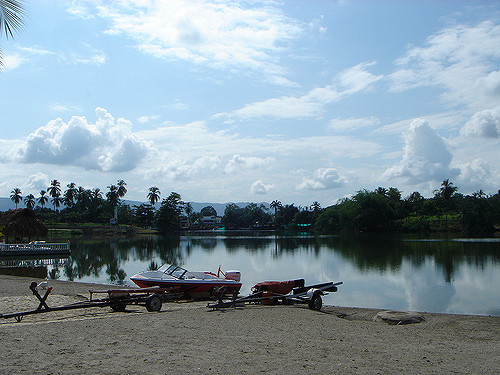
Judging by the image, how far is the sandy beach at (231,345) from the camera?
265 inches

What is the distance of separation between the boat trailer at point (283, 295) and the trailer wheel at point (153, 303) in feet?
6.01

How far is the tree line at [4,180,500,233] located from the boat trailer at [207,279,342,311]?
251ft

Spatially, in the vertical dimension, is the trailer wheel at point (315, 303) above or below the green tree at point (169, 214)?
below

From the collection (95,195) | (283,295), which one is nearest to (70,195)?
(95,195)

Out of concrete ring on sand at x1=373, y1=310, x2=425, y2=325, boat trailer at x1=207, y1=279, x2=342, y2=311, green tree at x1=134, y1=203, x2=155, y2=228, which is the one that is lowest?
concrete ring on sand at x1=373, y1=310, x2=425, y2=325

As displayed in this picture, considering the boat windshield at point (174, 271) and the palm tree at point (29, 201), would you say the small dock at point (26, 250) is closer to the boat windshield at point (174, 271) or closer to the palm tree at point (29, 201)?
the boat windshield at point (174, 271)

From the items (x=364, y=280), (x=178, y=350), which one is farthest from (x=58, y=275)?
(x=178, y=350)

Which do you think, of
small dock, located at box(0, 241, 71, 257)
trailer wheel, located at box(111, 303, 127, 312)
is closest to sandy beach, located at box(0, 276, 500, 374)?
trailer wheel, located at box(111, 303, 127, 312)

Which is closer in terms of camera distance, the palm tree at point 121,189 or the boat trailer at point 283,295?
the boat trailer at point 283,295

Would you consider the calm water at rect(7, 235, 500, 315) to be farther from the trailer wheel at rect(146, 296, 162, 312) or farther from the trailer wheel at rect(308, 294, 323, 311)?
the trailer wheel at rect(146, 296, 162, 312)

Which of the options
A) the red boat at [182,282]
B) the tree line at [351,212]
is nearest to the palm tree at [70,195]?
the tree line at [351,212]

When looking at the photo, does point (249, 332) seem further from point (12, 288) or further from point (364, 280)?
point (364, 280)

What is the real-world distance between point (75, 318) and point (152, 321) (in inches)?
86.7

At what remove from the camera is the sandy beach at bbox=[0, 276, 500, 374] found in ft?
22.1
